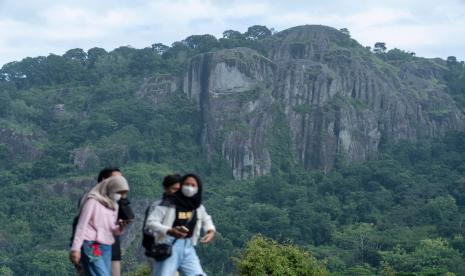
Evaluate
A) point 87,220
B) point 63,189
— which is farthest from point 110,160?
point 87,220

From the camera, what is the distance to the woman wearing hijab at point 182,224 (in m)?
9.04

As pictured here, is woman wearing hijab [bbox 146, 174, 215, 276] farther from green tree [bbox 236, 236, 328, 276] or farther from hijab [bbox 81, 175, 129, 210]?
green tree [bbox 236, 236, 328, 276]

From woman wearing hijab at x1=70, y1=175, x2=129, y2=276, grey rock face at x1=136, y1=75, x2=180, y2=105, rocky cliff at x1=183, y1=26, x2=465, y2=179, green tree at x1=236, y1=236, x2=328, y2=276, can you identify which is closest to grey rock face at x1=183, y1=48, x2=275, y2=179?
rocky cliff at x1=183, y1=26, x2=465, y2=179

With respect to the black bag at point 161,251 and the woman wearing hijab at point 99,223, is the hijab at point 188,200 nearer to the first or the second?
the black bag at point 161,251

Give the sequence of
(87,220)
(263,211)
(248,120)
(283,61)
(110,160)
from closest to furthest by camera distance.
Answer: (87,220) < (263,211) < (110,160) < (248,120) < (283,61)

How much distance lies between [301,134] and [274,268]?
259 ft

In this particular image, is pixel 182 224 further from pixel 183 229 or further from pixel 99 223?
pixel 99 223

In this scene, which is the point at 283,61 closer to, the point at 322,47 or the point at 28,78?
the point at 322,47

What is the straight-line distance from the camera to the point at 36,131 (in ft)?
350

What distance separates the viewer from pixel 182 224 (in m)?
9.11

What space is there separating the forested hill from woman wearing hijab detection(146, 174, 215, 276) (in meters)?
60.7

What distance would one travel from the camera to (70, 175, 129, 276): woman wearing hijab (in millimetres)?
9375

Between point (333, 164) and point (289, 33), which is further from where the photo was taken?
point (289, 33)

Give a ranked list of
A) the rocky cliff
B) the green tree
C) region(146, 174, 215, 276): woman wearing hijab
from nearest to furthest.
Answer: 1. region(146, 174, 215, 276): woman wearing hijab
2. the green tree
3. the rocky cliff
